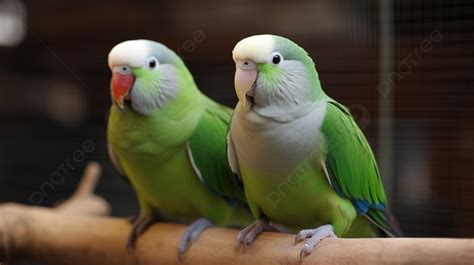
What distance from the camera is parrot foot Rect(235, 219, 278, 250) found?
0.91m

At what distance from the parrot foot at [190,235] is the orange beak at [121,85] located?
26 centimetres

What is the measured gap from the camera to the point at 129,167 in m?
1.07

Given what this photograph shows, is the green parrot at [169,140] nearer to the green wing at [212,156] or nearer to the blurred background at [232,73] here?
the green wing at [212,156]

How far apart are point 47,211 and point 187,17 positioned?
647mm

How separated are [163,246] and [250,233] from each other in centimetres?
21

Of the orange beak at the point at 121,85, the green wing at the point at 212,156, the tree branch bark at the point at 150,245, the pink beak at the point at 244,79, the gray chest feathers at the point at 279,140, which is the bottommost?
the tree branch bark at the point at 150,245

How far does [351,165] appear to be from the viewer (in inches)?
35.6

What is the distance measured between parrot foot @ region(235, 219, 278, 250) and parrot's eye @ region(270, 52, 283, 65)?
0.93 feet

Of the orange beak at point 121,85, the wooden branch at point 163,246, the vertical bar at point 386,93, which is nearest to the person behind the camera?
the wooden branch at point 163,246

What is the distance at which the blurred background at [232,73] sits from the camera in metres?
1.21

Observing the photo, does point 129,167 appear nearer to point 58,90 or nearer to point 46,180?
point 58,90

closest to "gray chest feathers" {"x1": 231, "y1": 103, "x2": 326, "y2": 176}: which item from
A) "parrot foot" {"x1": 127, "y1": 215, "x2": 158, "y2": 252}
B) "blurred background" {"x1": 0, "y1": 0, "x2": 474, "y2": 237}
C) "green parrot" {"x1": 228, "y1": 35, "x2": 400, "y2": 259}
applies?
"green parrot" {"x1": 228, "y1": 35, "x2": 400, "y2": 259}

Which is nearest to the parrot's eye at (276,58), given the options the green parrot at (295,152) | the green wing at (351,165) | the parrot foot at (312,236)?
the green parrot at (295,152)

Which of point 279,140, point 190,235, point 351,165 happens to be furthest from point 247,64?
point 190,235
